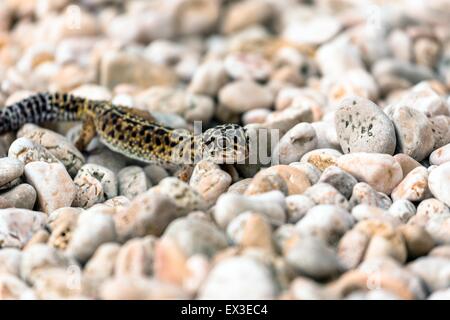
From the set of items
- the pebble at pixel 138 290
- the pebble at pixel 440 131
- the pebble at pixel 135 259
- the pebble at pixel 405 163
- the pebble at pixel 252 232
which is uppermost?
the pebble at pixel 440 131

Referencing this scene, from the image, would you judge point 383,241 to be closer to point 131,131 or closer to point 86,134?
point 131,131

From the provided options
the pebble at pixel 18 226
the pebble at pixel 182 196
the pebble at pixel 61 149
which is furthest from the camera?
the pebble at pixel 61 149

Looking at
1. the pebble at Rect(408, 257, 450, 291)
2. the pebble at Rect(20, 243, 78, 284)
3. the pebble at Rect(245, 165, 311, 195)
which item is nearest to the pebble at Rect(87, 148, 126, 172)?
the pebble at Rect(245, 165, 311, 195)

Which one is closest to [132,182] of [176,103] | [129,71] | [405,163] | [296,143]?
[296,143]

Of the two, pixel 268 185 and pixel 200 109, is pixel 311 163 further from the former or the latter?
pixel 200 109

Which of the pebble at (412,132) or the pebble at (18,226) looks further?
the pebble at (412,132)

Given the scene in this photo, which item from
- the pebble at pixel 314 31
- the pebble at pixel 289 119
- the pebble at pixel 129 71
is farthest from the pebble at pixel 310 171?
the pebble at pixel 314 31

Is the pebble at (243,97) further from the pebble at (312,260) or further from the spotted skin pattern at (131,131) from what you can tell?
the pebble at (312,260)
